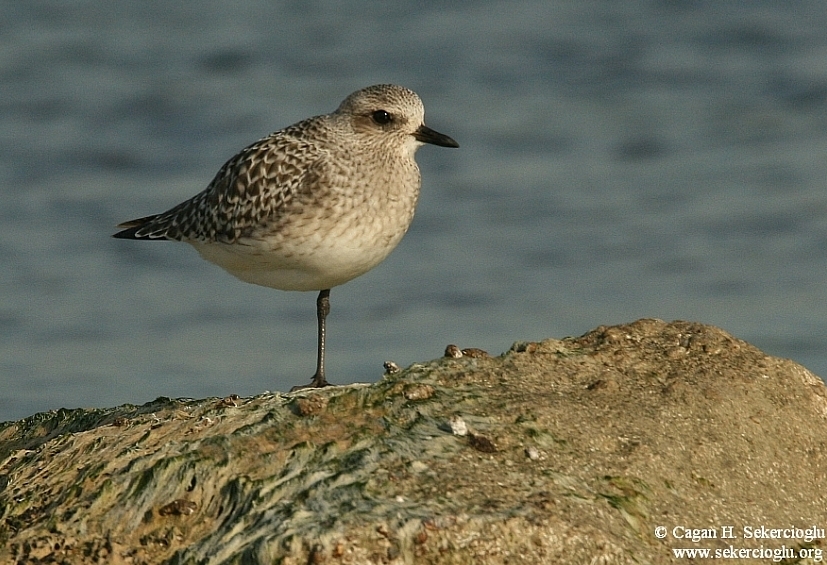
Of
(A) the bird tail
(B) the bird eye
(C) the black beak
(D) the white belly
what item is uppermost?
(B) the bird eye

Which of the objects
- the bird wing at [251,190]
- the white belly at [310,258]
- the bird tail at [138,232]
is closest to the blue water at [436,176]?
the bird tail at [138,232]

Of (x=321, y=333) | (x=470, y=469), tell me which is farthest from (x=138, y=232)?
(x=470, y=469)

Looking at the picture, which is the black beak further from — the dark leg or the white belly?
the dark leg

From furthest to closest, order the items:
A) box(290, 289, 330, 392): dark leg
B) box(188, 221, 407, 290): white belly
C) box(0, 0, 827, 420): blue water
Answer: box(0, 0, 827, 420): blue water, box(290, 289, 330, 392): dark leg, box(188, 221, 407, 290): white belly

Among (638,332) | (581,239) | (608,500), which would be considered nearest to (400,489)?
(608,500)

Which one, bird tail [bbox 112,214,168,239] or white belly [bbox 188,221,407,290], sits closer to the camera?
white belly [bbox 188,221,407,290]

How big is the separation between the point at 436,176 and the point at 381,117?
272 inches

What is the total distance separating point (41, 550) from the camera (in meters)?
5.05

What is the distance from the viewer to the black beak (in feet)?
24.4

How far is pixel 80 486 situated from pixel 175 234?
9.44 ft

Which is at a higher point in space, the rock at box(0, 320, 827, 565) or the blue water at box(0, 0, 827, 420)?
the blue water at box(0, 0, 827, 420)

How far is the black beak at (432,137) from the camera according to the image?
7.45 m

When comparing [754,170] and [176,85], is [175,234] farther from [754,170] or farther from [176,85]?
[176,85]

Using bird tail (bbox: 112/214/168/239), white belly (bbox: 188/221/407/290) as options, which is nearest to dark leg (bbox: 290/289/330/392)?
white belly (bbox: 188/221/407/290)
